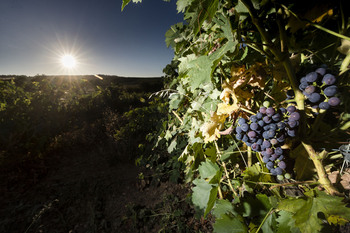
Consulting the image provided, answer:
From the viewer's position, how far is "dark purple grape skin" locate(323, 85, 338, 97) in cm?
61

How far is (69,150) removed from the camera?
521 centimetres

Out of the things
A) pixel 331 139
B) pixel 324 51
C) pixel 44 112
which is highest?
pixel 324 51

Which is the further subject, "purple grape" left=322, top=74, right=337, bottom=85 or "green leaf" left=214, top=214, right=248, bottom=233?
"green leaf" left=214, top=214, right=248, bottom=233

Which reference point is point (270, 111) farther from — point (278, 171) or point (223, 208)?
point (223, 208)

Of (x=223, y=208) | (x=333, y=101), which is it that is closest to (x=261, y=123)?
(x=333, y=101)

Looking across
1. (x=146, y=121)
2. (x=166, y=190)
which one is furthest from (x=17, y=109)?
(x=166, y=190)

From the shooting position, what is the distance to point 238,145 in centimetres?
114

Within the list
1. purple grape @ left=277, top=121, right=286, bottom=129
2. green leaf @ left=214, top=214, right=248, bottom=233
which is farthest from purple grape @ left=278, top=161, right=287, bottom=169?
green leaf @ left=214, top=214, right=248, bottom=233

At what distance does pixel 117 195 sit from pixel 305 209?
3.42 metres

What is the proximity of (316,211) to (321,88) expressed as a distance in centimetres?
50

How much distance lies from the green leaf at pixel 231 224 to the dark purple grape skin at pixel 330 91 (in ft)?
2.27

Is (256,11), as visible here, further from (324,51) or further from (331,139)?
(331,139)

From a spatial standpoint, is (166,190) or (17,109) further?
(17,109)

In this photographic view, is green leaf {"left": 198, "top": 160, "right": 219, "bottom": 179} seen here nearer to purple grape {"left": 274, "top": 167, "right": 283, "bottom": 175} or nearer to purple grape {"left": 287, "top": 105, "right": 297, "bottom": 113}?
purple grape {"left": 274, "top": 167, "right": 283, "bottom": 175}
